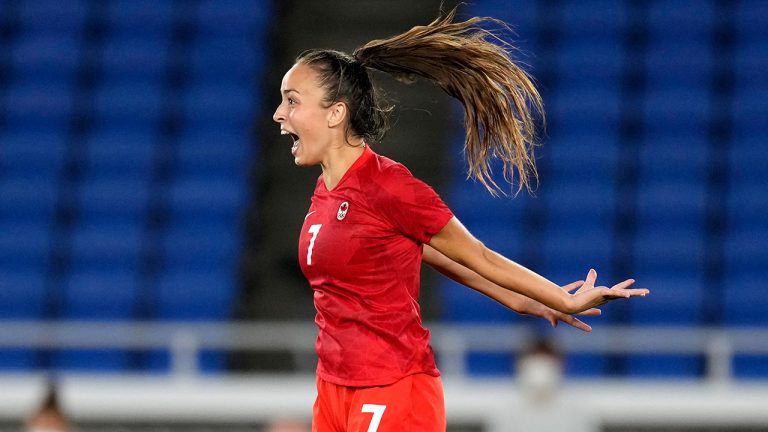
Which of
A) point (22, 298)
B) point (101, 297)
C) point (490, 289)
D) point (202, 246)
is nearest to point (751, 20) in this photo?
point (202, 246)

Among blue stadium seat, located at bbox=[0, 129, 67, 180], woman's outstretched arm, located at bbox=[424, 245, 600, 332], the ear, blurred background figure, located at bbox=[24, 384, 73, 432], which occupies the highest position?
blue stadium seat, located at bbox=[0, 129, 67, 180]

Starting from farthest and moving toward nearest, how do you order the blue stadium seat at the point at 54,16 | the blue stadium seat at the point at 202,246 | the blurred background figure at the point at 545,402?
1. the blue stadium seat at the point at 54,16
2. the blue stadium seat at the point at 202,246
3. the blurred background figure at the point at 545,402

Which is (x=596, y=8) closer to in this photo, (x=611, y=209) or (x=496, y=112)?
(x=611, y=209)

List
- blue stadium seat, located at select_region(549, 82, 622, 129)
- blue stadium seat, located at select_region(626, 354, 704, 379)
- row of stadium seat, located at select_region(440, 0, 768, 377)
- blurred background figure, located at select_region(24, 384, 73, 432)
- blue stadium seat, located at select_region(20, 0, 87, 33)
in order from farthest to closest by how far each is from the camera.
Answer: blue stadium seat, located at select_region(20, 0, 87, 33) < blue stadium seat, located at select_region(549, 82, 622, 129) < row of stadium seat, located at select_region(440, 0, 768, 377) < blue stadium seat, located at select_region(626, 354, 704, 379) < blurred background figure, located at select_region(24, 384, 73, 432)

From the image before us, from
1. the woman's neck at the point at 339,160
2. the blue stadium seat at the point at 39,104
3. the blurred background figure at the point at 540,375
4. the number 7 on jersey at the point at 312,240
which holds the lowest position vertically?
the blurred background figure at the point at 540,375

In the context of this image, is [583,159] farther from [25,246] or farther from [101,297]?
[25,246]

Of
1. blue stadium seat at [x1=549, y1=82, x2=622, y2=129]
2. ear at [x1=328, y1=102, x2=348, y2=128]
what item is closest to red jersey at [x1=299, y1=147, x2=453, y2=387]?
ear at [x1=328, y1=102, x2=348, y2=128]

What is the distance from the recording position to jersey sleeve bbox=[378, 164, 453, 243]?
3.25 m

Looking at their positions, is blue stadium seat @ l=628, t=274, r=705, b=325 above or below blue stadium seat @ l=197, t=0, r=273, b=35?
below

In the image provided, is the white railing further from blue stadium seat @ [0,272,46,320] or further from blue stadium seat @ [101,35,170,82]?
blue stadium seat @ [101,35,170,82]

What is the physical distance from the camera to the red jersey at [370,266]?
10.7ft

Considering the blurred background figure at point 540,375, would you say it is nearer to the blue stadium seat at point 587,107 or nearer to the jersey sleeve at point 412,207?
the jersey sleeve at point 412,207

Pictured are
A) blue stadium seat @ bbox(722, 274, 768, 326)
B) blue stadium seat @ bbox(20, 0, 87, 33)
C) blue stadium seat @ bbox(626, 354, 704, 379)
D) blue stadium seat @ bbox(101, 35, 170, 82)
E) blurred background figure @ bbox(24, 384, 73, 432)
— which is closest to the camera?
blurred background figure @ bbox(24, 384, 73, 432)

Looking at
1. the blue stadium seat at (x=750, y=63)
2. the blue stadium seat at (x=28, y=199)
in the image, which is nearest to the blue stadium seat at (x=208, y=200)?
the blue stadium seat at (x=28, y=199)
